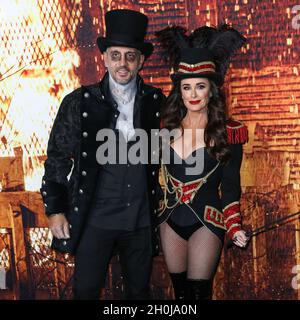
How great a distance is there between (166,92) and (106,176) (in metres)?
0.96

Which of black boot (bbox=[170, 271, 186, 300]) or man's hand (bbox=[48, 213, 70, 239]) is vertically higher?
man's hand (bbox=[48, 213, 70, 239])

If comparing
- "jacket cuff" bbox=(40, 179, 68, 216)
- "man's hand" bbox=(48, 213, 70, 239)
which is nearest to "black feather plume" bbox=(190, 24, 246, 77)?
"jacket cuff" bbox=(40, 179, 68, 216)

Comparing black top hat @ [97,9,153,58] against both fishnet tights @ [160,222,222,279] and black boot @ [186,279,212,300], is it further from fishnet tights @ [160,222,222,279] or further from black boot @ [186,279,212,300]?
black boot @ [186,279,212,300]

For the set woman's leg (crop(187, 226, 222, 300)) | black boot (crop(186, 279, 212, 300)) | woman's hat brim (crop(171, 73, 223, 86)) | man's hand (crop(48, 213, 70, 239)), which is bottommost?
black boot (crop(186, 279, 212, 300))

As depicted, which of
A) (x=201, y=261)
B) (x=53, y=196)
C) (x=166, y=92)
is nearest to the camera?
(x=201, y=261)

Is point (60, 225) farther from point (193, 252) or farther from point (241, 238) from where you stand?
point (241, 238)

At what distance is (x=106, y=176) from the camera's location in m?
3.06

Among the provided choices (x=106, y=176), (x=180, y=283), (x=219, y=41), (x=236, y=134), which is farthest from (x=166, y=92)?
(x=180, y=283)

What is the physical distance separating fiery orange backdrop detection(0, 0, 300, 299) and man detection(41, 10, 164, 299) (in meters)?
0.59

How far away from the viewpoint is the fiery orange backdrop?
11.8 ft

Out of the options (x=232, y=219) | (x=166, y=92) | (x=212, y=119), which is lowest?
(x=232, y=219)

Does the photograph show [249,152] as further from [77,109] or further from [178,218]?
[77,109]

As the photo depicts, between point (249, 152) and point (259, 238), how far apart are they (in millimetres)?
609
